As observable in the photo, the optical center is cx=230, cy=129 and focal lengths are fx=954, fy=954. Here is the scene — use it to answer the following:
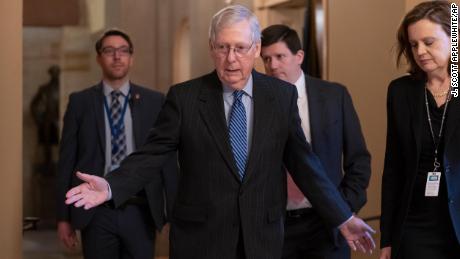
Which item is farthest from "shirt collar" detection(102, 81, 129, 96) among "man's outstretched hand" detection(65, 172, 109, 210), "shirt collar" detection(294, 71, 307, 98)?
"man's outstretched hand" detection(65, 172, 109, 210)

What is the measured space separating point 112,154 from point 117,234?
45 cm

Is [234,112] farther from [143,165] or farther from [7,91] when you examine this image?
[7,91]

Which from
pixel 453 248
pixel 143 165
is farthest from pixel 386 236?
pixel 143 165

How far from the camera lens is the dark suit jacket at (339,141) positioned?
4.35 metres

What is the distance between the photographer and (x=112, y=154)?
5367 mm

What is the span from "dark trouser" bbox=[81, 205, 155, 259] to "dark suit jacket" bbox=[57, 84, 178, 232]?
7 cm

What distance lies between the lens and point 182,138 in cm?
358

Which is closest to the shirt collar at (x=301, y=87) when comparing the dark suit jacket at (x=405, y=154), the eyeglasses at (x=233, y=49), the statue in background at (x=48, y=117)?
the dark suit jacket at (x=405, y=154)

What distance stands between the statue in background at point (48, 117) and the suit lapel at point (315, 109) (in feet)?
36.1

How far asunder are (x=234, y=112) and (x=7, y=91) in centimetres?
206

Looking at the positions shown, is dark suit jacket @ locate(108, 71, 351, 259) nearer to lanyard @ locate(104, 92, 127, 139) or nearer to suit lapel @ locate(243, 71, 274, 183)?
suit lapel @ locate(243, 71, 274, 183)

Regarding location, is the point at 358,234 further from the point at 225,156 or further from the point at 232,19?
the point at 232,19

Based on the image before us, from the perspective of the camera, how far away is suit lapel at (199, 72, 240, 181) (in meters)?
3.51

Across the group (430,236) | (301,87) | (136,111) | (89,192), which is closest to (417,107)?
(430,236)
